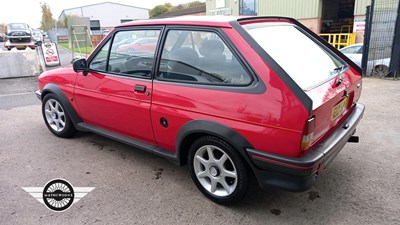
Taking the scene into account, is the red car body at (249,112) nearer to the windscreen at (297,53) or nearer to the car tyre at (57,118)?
the windscreen at (297,53)

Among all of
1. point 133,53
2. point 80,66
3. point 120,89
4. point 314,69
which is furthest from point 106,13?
point 314,69

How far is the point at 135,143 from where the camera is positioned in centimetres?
346

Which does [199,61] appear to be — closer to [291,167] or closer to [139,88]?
[139,88]

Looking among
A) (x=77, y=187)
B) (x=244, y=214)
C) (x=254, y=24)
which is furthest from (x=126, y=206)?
(x=254, y=24)

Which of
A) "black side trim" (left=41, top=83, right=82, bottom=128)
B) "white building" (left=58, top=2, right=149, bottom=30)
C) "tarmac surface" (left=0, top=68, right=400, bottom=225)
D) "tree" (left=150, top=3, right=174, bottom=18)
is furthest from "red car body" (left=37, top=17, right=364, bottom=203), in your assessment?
"tree" (left=150, top=3, right=174, bottom=18)

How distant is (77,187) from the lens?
10.7ft

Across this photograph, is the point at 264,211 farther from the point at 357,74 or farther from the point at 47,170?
the point at 47,170

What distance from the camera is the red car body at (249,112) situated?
7.55 feet

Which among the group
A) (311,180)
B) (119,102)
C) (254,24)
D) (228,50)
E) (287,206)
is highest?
(254,24)

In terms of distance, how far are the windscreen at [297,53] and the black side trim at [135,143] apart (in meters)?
1.37

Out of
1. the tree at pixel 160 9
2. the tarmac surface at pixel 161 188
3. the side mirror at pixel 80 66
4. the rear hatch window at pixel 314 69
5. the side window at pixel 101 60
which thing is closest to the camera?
the rear hatch window at pixel 314 69

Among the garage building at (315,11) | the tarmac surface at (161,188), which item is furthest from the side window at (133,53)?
the garage building at (315,11)

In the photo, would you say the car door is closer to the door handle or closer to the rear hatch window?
the door handle

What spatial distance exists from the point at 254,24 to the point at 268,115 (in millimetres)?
1030
